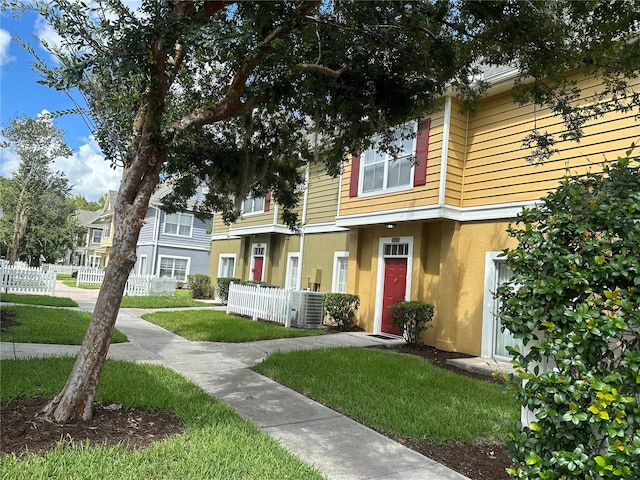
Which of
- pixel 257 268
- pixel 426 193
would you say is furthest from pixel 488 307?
pixel 257 268

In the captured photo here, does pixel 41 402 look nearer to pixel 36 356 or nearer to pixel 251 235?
pixel 36 356

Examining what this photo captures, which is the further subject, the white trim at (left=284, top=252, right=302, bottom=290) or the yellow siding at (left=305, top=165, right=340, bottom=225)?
the white trim at (left=284, top=252, right=302, bottom=290)

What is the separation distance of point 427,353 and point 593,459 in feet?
24.0

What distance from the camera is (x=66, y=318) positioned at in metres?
10.8

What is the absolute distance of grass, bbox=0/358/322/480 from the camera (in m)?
3.15

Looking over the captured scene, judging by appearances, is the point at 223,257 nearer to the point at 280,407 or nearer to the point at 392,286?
the point at 392,286

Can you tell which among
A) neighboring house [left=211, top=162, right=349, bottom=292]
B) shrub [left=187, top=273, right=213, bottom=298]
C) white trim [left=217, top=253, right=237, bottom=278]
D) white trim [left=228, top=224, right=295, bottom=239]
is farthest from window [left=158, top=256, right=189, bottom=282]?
white trim [left=228, top=224, right=295, bottom=239]

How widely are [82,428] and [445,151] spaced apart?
8444mm

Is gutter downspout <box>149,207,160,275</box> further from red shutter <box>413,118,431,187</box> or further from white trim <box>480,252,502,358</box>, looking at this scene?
white trim <box>480,252,502,358</box>

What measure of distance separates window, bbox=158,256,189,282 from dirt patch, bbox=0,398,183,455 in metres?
24.8

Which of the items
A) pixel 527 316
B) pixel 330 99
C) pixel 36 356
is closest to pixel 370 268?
pixel 330 99

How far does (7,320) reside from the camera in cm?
974

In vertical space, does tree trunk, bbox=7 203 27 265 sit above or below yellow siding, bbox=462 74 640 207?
below

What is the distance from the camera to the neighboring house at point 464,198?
8.64m
